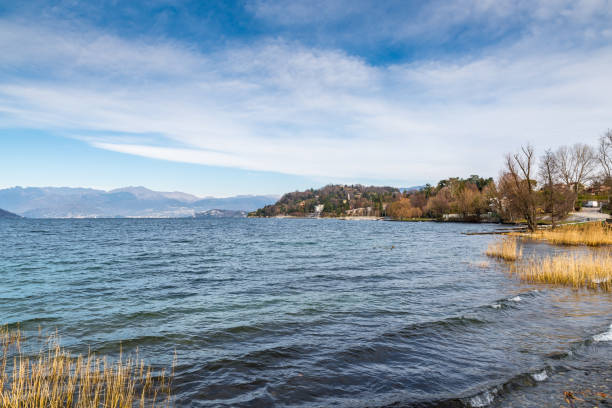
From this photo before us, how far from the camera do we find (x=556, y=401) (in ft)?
22.7

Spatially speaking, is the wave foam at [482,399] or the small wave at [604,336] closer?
the wave foam at [482,399]

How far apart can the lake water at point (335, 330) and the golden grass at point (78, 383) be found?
669mm

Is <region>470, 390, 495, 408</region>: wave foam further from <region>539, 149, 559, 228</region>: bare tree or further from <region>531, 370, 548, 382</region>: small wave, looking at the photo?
<region>539, 149, 559, 228</region>: bare tree

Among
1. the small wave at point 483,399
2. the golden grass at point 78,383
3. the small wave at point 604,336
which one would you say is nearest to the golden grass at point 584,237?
the small wave at point 604,336

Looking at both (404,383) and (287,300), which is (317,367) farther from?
(287,300)

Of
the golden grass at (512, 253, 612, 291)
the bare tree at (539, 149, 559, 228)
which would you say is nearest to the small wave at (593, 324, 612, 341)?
the golden grass at (512, 253, 612, 291)

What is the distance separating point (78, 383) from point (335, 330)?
786cm

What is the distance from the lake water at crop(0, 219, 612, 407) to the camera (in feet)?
26.6

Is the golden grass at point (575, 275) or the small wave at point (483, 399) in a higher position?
the golden grass at point (575, 275)

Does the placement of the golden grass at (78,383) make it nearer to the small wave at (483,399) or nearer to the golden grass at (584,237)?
the small wave at (483,399)

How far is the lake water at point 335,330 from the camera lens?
8.10m

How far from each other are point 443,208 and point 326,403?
163699mm

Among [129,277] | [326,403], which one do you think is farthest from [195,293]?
[326,403]

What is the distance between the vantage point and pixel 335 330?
1238 cm
